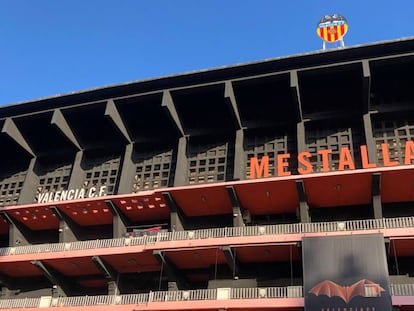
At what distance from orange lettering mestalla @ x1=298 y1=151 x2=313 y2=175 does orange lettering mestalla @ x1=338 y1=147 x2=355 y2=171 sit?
1711 mm

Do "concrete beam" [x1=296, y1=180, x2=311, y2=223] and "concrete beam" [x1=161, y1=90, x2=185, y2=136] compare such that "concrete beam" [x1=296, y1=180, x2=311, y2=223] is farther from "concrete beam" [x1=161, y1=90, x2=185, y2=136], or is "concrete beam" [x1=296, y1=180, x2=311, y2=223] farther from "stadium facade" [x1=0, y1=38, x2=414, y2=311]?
"concrete beam" [x1=161, y1=90, x2=185, y2=136]

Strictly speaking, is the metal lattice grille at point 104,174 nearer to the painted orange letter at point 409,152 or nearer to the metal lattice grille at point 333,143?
the metal lattice grille at point 333,143

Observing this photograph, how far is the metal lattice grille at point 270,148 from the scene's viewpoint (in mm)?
30269

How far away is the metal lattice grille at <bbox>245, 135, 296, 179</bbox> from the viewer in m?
30.3

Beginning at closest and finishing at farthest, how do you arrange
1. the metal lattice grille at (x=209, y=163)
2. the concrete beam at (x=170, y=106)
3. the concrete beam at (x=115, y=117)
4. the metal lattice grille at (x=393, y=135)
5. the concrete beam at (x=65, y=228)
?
the metal lattice grille at (x=393, y=135) < the concrete beam at (x=170, y=106) < the metal lattice grille at (x=209, y=163) < the concrete beam at (x=65, y=228) < the concrete beam at (x=115, y=117)

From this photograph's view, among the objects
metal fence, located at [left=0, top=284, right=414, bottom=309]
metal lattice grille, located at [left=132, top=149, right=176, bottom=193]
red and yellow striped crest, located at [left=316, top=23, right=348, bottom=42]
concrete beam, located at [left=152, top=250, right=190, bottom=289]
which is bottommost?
metal fence, located at [left=0, top=284, right=414, bottom=309]

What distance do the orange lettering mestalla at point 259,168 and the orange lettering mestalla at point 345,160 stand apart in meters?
4.31

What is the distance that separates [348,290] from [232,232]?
277 inches

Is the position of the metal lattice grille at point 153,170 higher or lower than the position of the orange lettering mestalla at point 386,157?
higher

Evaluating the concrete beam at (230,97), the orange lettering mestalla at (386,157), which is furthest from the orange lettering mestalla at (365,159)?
the concrete beam at (230,97)

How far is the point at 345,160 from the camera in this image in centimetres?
2761

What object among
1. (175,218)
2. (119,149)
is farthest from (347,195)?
(119,149)

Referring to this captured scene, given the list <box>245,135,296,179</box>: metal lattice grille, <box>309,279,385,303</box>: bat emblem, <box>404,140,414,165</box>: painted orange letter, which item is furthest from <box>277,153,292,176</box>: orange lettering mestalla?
<box>309,279,385,303</box>: bat emblem

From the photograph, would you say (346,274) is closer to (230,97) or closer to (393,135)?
(393,135)
